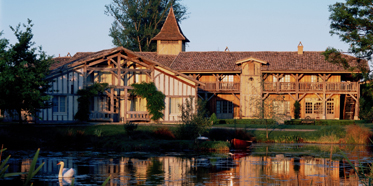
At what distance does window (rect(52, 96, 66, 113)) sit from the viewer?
3303 centimetres

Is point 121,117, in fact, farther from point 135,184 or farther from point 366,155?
point 135,184

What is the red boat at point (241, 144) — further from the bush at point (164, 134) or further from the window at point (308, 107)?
the window at point (308, 107)

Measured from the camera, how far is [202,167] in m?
17.7

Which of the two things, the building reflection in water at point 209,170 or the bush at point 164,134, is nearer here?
the building reflection in water at point 209,170

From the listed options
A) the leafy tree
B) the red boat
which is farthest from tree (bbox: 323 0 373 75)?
the red boat

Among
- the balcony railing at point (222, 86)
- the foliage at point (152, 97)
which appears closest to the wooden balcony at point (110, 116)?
the foliage at point (152, 97)

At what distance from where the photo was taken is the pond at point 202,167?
48.2 feet

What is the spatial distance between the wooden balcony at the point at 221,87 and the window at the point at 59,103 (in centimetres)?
1512

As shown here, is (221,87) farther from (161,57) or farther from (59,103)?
(59,103)

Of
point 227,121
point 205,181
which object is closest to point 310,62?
point 227,121

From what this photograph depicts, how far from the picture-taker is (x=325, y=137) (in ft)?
89.5

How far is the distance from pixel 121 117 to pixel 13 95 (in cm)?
1207

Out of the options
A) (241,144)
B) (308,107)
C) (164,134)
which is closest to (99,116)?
(164,134)

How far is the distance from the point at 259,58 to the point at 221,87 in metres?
5.19
